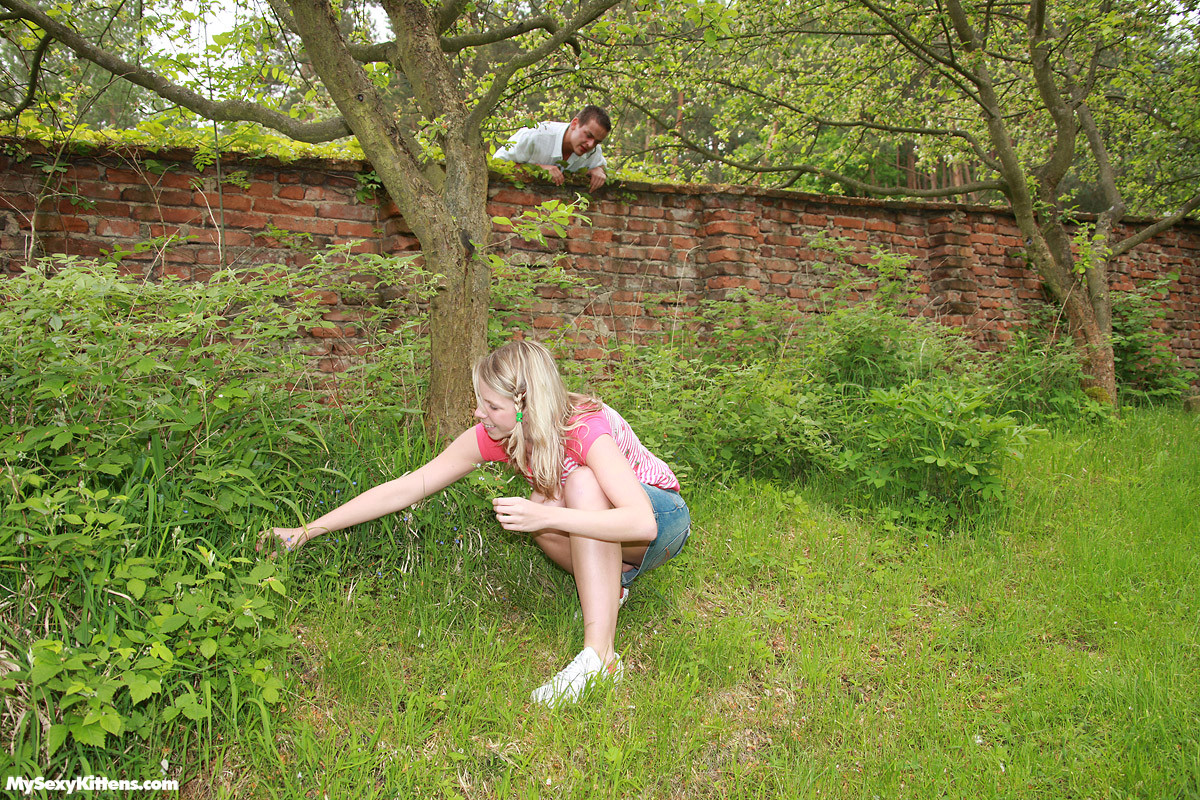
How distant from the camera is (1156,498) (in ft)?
12.9

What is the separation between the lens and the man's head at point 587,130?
4.75 m

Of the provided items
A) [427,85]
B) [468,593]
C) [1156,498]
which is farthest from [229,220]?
[1156,498]

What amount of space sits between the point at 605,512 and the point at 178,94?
317cm

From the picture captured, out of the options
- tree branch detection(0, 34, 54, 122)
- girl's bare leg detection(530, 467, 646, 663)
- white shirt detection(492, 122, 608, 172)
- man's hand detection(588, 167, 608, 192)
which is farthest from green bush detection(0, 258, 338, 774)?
man's hand detection(588, 167, 608, 192)

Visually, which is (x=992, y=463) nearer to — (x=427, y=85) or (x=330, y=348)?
(x=427, y=85)

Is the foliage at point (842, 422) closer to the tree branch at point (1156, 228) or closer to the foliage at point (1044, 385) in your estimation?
the foliage at point (1044, 385)

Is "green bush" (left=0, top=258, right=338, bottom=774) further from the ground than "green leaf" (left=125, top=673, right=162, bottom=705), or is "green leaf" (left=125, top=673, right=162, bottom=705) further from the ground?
"green bush" (left=0, top=258, right=338, bottom=774)

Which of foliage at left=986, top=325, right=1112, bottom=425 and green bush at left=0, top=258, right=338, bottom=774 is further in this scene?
foliage at left=986, top=325, right=1112, bottom=425

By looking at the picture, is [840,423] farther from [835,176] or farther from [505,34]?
[835,176]

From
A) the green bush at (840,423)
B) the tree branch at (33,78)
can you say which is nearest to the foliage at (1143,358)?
the green bush at (840,423)

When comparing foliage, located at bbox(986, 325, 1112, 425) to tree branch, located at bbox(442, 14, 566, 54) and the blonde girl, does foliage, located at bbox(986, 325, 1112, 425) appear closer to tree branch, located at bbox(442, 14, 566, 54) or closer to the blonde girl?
tree branch, located at bbox(442, 14, 566, 54)

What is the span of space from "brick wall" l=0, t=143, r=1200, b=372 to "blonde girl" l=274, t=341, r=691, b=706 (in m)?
1.19

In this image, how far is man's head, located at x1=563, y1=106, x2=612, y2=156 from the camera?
475 centimetres

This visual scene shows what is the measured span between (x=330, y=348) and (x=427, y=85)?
1682 mm
